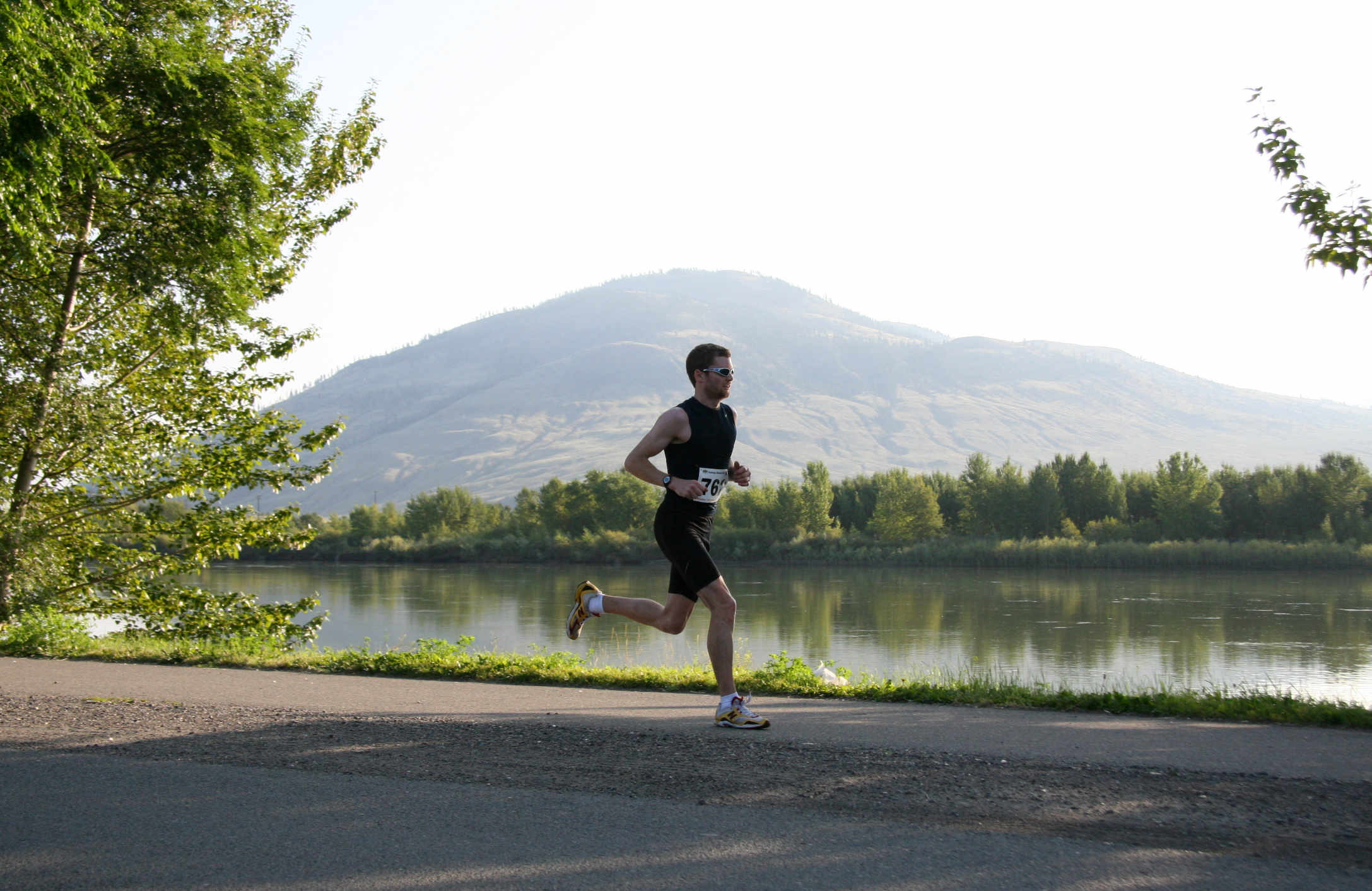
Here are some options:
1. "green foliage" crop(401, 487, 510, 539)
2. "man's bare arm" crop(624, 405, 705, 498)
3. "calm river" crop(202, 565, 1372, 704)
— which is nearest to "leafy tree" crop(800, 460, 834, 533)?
"calm river" crop(202, 565, 1372, 704)

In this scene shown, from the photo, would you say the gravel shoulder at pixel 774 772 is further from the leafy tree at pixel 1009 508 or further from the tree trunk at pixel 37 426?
the leafy tree at pixel 1009 508

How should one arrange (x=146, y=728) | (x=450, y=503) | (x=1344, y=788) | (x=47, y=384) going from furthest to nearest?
(x=450, y=503)
(x=47, y=384)
(x=146, y=728)
(x=1344, y=788)

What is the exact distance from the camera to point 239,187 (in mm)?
11695

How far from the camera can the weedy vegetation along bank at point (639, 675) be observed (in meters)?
6.80

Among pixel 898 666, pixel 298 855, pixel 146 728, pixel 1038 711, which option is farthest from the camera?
pixel 898 666

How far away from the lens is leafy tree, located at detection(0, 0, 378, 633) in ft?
36.4

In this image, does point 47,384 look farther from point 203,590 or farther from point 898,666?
point 898,666

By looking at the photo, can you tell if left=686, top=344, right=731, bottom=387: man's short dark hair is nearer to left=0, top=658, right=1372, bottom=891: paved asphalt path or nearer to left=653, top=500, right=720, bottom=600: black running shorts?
left=653, top=500, right=720, bottom=600: black running shorts

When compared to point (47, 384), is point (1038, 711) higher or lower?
lower

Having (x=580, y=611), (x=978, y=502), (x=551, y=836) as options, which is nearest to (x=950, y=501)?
(x=978, y=502)

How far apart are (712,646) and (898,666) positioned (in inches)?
652

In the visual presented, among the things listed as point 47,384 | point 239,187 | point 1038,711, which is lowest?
point 1038,711

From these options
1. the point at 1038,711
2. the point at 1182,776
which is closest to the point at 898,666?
the point at 1038,711

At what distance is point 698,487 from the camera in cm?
616
